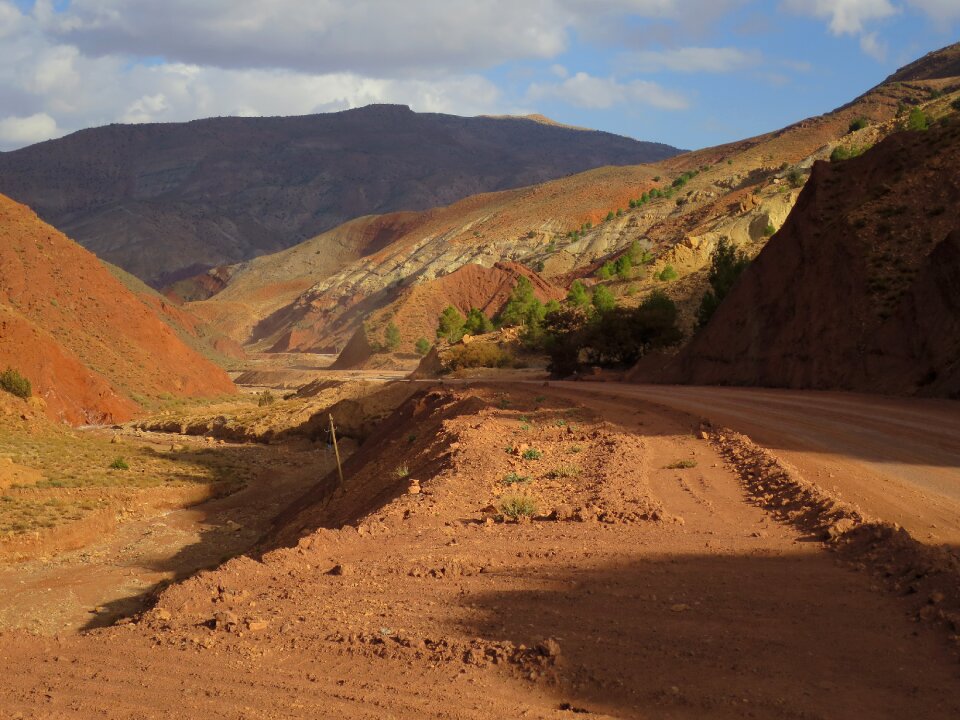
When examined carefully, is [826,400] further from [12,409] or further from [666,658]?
[12,409]

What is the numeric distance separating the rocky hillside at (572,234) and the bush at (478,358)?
9.99 m

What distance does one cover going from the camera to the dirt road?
10.4m

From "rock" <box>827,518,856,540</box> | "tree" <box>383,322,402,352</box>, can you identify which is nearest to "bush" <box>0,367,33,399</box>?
"rock" <box>827,518,856,540</box>

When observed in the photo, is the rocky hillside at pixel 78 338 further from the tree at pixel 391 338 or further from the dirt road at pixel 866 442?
the dirt road at pixel 866 442

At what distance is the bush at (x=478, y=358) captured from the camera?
52.1 m

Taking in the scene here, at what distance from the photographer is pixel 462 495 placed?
12.3 metres

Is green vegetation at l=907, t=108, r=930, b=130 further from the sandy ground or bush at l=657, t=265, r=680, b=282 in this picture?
the sandy ground

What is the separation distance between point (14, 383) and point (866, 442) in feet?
125

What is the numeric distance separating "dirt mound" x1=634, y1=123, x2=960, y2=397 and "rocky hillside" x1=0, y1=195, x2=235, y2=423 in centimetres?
2985

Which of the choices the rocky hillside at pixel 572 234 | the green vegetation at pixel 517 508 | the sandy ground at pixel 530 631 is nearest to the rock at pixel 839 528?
the sandy ground at pixel 530 631

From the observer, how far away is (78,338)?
54.3m

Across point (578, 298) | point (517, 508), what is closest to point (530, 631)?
point (517, 508)

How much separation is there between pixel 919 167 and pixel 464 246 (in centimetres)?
9303

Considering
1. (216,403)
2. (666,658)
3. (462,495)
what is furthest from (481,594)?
(216,403)
